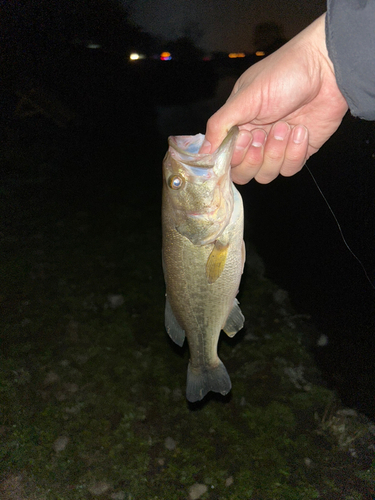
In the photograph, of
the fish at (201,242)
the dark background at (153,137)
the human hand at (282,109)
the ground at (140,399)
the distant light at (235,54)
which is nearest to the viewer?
the fish at (201,242)

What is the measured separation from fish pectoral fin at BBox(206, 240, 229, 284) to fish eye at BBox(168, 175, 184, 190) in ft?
1.15

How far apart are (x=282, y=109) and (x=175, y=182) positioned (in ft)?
2.66

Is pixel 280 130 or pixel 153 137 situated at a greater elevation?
pixel 280 130

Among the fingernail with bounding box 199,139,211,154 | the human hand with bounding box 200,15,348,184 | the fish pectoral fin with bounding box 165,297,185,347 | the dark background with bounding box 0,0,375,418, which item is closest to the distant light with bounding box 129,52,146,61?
the dark background with bounding box 0,0,375,418

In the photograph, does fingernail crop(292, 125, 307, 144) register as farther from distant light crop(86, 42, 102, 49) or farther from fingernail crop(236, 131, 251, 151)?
distant light crop(86, 42, 102, 49)

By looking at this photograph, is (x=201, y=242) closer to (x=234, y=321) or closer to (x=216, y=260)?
(x=216, y=260)

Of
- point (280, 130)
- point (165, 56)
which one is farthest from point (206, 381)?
point (165, 56)

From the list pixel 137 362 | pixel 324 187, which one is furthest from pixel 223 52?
pixel 137 362

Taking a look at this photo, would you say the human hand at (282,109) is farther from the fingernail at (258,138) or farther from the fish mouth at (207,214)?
the fish mouth at (207,214)

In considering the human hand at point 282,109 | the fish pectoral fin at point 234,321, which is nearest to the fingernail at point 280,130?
the human hand at point 282,109

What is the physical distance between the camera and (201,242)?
4.87 feet

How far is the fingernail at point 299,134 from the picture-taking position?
6.01 ft

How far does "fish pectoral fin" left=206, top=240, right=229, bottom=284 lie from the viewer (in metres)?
1.49

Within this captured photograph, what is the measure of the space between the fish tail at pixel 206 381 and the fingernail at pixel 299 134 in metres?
1.56
